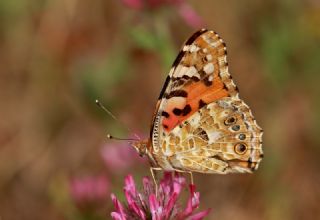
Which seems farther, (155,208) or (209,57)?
(209,57)

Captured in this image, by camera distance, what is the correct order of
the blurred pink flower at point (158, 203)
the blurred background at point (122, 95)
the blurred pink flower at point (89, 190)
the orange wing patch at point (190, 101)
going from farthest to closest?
the blurred background at point (122, 95) < the blurred pink flower at point (89, 190) < the orange wing patch at point (190, 101) < the blurred pink flower at point (158, 203)

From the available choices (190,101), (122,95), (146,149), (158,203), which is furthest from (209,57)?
(122,95)

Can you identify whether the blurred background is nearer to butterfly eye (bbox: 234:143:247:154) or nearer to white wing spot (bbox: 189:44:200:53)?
white wing spot (bbox: 189:44:200:53)

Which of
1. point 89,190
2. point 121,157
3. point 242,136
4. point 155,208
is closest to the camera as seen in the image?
point 155,208

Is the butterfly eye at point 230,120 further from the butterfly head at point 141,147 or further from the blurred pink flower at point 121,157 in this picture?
the blurred pink flower at point 121,157

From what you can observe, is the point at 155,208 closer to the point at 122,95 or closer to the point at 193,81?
the point at 193,81

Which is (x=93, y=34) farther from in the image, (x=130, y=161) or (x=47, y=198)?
(x=130, y=161)

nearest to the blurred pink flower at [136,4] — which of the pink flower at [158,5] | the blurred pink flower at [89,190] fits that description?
the pink flower at [158,5]

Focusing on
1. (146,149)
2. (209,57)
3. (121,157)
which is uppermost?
(209,57)
